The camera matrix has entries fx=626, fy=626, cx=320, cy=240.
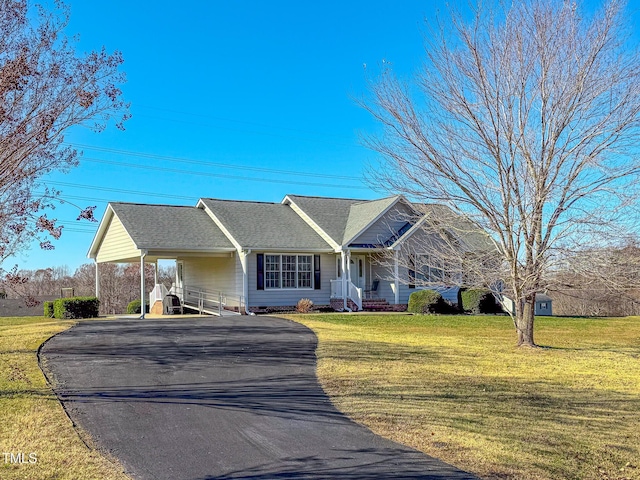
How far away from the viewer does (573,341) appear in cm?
1738

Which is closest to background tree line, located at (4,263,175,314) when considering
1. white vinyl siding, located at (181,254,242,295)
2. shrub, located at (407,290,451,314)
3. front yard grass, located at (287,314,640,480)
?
white vinyl siding, located at (181,254,242,295)

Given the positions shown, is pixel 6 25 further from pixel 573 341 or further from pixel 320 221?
pixel 320 221

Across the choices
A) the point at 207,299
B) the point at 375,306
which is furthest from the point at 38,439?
the point at 375,306

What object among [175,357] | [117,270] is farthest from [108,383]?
[117,270]

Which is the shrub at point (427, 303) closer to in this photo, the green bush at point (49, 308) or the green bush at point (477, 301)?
the green bush at point (477, 301)

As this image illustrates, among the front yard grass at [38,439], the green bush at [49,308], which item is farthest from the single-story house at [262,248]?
the front yard grass at [38,439]

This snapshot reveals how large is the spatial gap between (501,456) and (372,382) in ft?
12.6

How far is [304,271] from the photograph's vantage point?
26438mm

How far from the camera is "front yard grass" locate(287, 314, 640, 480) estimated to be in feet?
21.4

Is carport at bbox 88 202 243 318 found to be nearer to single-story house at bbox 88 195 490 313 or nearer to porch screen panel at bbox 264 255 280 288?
single-story house at bbox 88 195 490 313

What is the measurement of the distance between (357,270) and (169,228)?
853 centimetres

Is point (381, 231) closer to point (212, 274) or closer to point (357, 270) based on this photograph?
point (357, 270)

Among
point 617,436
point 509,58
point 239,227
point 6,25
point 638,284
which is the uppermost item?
point 509,58

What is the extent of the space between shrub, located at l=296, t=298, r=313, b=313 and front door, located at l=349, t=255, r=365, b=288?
11.0ft
